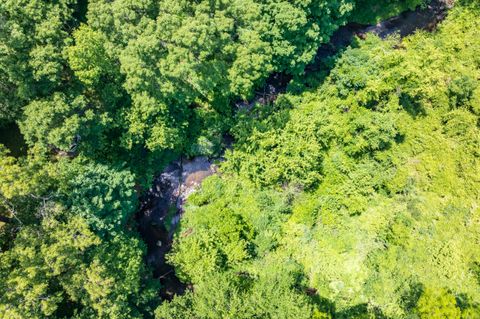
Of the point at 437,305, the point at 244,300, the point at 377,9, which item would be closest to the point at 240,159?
the point at 244,300

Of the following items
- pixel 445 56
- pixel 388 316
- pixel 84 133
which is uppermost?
pixel 445 56

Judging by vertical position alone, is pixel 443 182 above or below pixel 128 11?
below

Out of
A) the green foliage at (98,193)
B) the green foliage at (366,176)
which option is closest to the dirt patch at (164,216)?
the green foliage at (366,176)

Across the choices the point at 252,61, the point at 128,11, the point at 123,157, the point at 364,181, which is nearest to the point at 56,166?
the point at 123,157

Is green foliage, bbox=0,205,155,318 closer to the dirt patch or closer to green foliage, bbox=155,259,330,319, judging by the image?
green foliage, bbox=155,259,330,319

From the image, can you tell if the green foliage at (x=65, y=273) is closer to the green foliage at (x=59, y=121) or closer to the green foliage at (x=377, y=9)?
the green foliage at (x=59, y=121)

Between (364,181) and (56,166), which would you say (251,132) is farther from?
(56,166)
